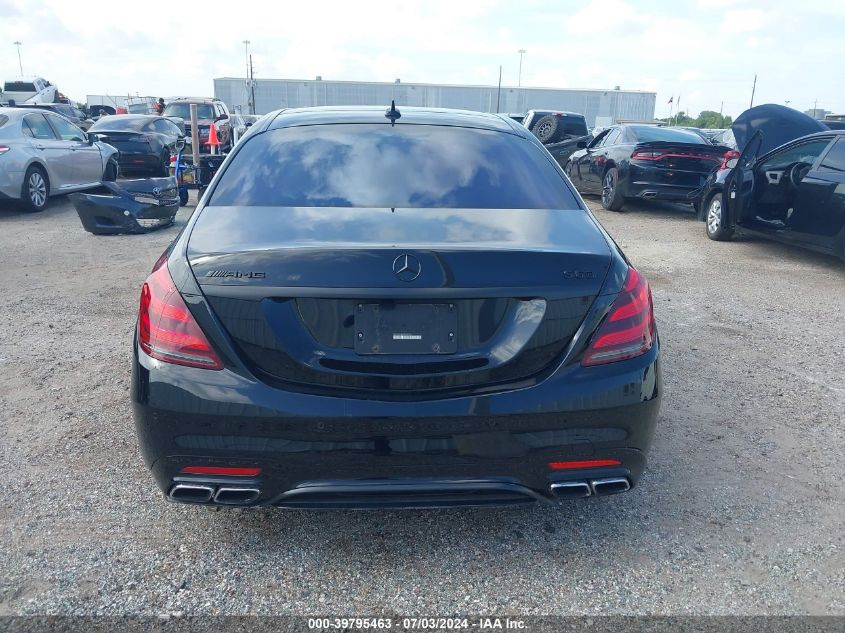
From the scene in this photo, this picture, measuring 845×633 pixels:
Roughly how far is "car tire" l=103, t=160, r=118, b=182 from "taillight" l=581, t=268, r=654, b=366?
1267 cm

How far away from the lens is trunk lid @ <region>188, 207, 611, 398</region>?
7.30 feet

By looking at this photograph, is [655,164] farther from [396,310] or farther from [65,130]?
[396,310]

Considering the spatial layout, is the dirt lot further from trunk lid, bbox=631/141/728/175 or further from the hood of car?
trunk lid, bbox=631/141/728/175

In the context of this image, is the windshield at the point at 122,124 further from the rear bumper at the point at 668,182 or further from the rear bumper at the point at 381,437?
the rear bumper at the point at 381,437

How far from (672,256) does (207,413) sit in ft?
24.4

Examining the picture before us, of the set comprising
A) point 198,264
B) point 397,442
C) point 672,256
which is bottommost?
point 672,256

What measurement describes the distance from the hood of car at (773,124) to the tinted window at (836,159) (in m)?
1.52

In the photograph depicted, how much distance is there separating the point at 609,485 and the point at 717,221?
807cm

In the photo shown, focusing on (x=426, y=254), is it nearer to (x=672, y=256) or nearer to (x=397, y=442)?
(x=397, y=442)

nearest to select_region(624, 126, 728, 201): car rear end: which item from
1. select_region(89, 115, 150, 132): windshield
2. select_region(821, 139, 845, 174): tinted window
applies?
select_region(821, 139, 845, 174): tinted window

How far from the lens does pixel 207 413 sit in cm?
226

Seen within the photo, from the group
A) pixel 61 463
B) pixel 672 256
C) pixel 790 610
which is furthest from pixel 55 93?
pixel 790 610

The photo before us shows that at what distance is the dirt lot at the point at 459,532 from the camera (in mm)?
2432

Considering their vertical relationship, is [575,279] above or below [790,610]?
above
